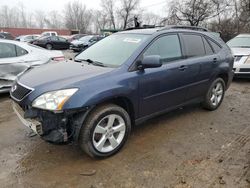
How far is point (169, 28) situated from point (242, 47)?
5.85 metres

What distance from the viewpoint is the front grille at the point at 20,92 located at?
331cm

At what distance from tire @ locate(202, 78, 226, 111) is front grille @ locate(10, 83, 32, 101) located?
346 cm

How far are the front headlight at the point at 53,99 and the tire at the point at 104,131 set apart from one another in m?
0.39

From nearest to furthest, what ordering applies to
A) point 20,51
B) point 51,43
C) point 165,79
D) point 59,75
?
point 59,75 < point 165,79 < point 20,51 < point 51,43

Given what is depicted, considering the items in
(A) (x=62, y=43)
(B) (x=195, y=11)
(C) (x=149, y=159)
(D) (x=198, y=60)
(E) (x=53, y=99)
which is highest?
(B) (x=195, y=11)

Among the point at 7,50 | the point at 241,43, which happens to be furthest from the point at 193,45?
the point at 241,43

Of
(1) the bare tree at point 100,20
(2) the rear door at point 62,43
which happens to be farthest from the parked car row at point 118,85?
(1) the bare tree at point 100,20

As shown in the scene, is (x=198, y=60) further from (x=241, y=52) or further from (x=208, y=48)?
(x=241, y=52)

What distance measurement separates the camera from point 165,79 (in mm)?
4102

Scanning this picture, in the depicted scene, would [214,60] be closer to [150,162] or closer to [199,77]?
[199,77]

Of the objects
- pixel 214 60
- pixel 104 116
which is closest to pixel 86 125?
pixel 104 116

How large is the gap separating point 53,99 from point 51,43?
2258 cm

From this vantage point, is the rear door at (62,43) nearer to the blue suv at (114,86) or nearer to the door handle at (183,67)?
the blue suv at (114,86)

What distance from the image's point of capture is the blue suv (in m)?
3.16
